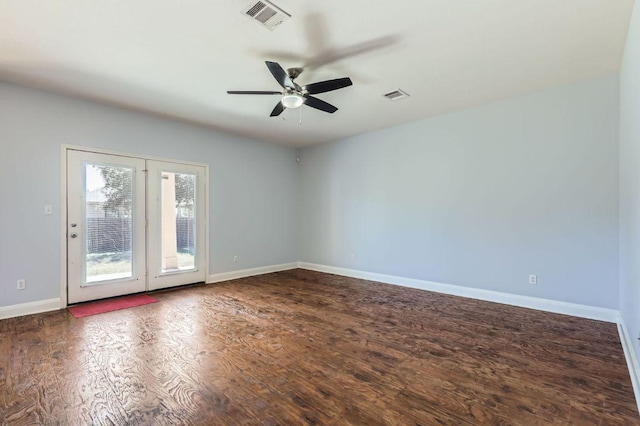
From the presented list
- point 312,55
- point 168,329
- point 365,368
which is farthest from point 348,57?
point 168,329

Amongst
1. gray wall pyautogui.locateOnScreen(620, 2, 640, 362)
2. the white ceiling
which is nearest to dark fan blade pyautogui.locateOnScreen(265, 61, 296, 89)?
the white ceiling

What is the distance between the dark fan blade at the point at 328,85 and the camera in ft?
9.78

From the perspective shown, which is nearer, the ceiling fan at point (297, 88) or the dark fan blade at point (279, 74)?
the dark fan blade at point (279, 74)

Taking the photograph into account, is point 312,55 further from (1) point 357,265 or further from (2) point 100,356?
(1) point 357,265

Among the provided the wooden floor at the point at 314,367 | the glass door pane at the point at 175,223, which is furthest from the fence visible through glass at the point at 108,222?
the wooden floor at the point at 314,367

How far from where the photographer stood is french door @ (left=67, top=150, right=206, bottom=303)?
13.6 ft

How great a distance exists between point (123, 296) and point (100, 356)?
2183 mm

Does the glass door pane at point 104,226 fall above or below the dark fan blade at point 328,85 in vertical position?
below

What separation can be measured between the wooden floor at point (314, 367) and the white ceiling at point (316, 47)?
2.84 m

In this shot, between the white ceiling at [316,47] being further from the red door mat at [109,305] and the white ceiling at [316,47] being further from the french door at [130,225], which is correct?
the red door mat at [109,305]

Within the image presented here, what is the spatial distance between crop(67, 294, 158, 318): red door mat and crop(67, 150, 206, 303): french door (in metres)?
0.14

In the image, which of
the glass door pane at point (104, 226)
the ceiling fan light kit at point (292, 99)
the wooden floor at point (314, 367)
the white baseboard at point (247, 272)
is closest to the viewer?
the wooden floor at point (314, 367)

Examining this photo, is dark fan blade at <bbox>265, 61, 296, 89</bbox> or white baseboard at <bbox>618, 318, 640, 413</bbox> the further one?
dark fan blade at <bbox>265, 61, 296, 89</bbox>

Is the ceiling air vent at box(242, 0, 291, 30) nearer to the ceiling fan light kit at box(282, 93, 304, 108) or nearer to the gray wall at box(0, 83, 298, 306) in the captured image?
the ceiling fan light kit at box(282, 93, 304, 108)
